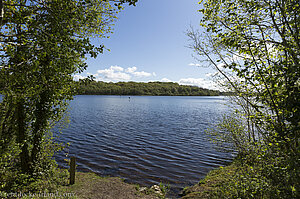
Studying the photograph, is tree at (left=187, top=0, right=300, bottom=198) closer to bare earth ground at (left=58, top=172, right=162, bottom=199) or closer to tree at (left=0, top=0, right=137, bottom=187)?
tree at (left=0, top=0, right=137, bottom=187)

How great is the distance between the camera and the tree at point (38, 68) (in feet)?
18.0

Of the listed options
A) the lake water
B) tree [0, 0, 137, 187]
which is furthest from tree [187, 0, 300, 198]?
the lake water

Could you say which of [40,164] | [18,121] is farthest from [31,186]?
[18,121]

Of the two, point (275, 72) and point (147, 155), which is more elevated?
point (275, 72)

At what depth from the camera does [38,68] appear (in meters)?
5.64

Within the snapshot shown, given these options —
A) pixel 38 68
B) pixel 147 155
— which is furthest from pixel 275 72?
pixel 147 155

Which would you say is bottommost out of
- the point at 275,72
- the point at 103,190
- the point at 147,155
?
the point at 147,155

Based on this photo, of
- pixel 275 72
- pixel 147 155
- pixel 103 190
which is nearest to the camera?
pixel 275 72

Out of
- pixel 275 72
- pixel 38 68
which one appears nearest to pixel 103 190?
pixel 38 68

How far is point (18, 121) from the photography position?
861cm

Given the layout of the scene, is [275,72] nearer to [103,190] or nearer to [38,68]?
[38,68]

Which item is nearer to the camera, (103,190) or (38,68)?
(38,68)

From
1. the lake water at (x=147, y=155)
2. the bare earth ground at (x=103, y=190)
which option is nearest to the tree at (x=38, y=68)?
the bare earth ground at (x=103, y=190)

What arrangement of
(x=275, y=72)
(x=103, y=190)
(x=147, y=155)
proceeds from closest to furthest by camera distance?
(x=275, y=72) < (x=103, y=190) < (x=147, y=155)
